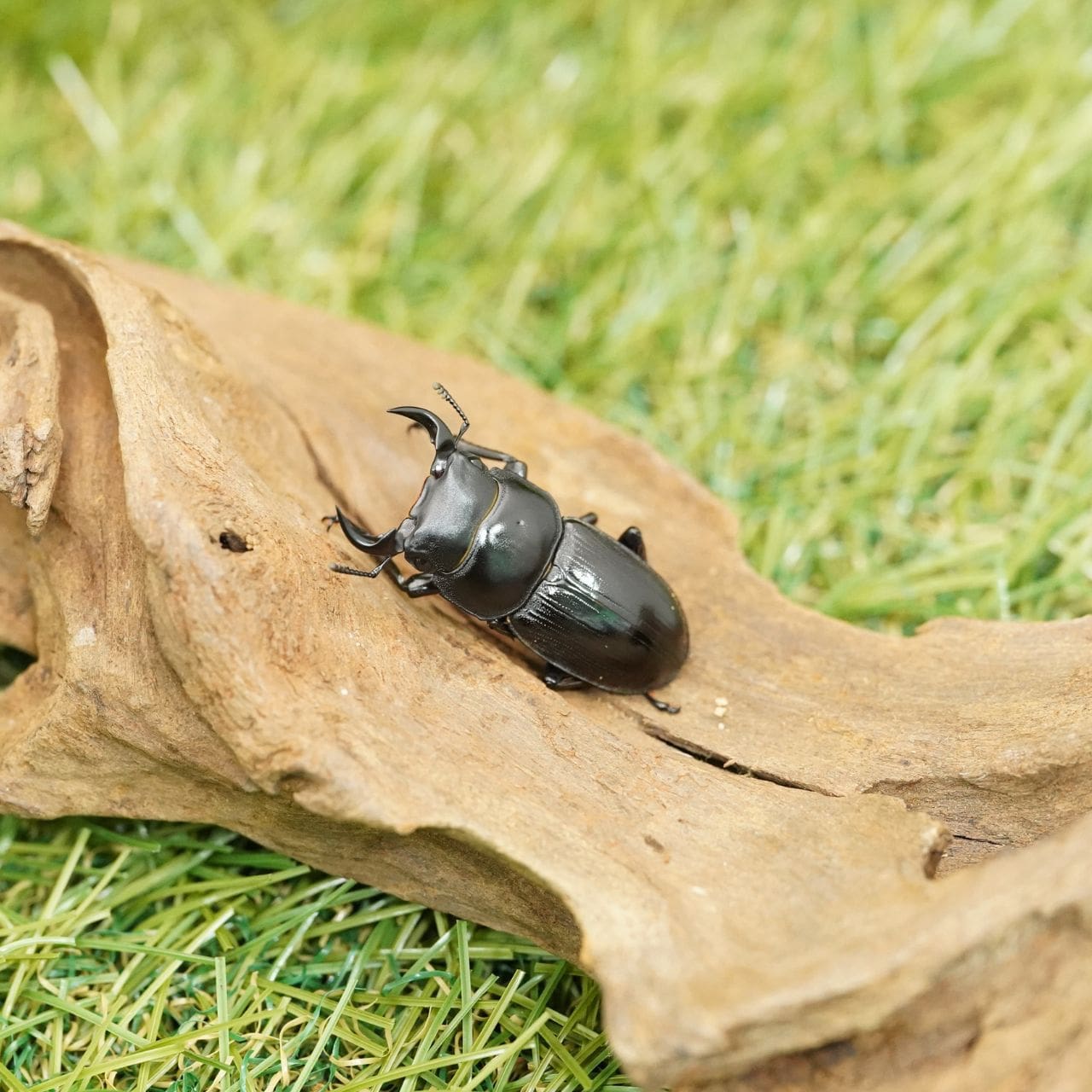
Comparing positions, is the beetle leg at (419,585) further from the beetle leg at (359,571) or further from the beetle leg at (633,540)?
the beetle leg at (633,540)

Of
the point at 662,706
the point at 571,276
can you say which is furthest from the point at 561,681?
the point at 571,276

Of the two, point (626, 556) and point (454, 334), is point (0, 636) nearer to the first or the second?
point (626, 556)

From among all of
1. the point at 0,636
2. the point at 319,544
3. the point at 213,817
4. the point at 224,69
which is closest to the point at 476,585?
the point at 319,544

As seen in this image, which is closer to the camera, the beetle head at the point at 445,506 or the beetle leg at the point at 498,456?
the beetle head at the point at 445,506

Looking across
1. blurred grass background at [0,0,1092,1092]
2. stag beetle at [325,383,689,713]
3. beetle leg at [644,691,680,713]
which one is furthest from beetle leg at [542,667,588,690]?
blurred grass background at [0,0,1092,1092]

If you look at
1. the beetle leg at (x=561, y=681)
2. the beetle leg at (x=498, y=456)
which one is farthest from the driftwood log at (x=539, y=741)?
the beetle leg at (x=498, y=456)

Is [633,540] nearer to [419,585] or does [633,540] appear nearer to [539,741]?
[419,585]
